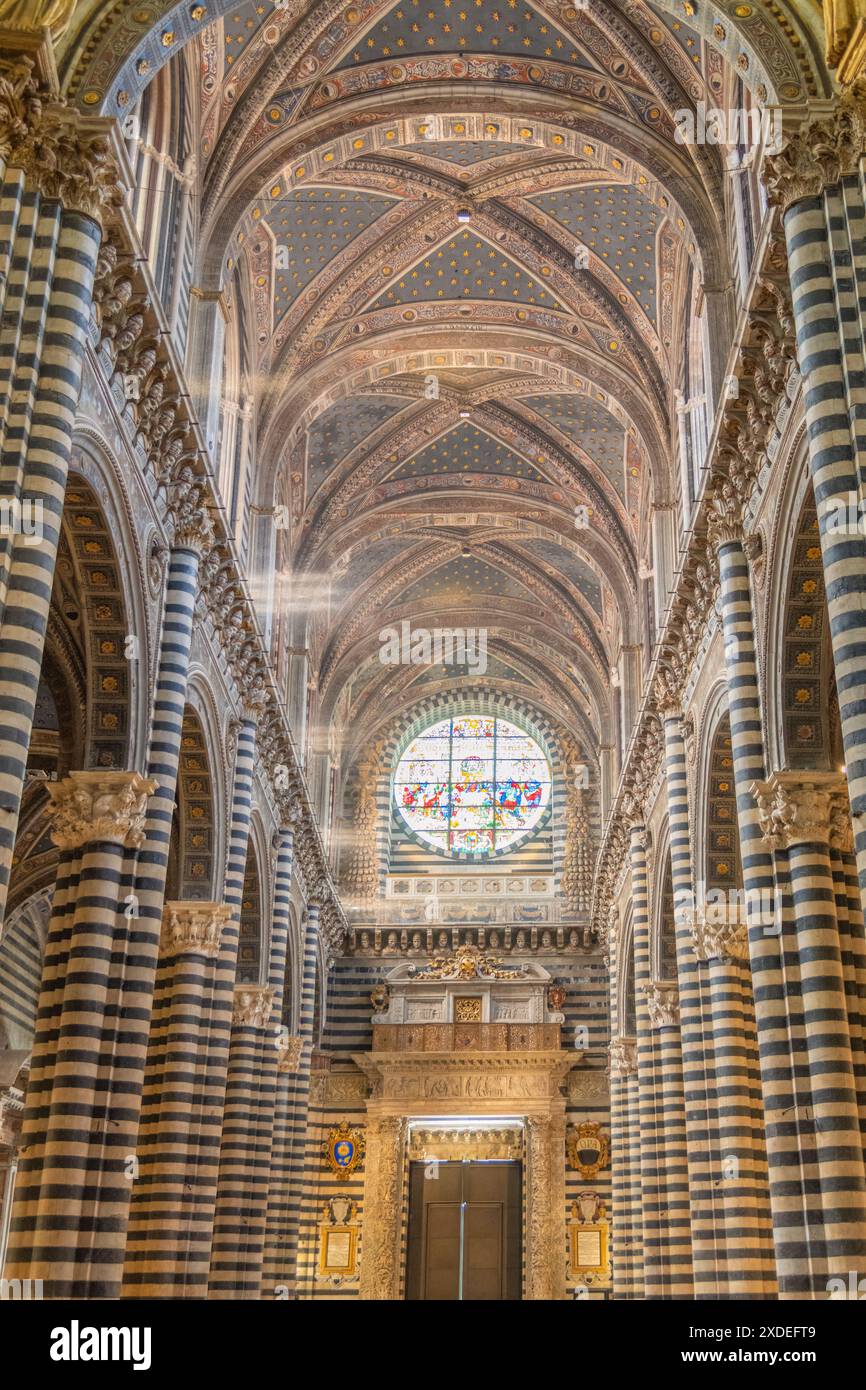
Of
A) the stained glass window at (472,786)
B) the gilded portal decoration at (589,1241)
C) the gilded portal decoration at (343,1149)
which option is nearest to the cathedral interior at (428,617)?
the gilded portal decoration at (589,1241)

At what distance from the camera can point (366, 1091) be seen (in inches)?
1364

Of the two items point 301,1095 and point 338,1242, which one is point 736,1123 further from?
point 338,1242

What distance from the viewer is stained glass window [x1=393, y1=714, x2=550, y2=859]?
38031 millimetres

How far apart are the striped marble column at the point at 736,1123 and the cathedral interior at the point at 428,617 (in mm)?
76

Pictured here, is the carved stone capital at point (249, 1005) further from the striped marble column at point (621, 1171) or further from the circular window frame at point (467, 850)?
the circular window frame at point (467, 850)

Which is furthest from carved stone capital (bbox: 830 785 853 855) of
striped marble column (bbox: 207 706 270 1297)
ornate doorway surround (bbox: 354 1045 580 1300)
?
ornate doorway surround (bbox: 354 1045 580 1300)

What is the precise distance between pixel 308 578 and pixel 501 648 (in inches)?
413

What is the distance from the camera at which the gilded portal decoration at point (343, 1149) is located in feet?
112

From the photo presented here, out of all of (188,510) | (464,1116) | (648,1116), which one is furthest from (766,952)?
(464,1116)

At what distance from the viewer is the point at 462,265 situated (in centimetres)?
2456

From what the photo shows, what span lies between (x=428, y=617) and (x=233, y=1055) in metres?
15.7

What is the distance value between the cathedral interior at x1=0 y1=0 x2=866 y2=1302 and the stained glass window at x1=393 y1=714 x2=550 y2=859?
2.84ft
